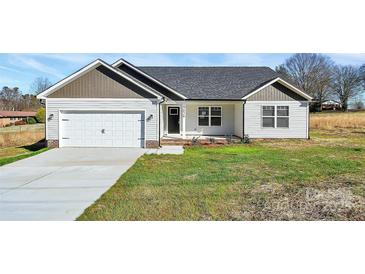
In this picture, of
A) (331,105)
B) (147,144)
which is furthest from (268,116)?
(331,105)

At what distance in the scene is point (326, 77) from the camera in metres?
28.3

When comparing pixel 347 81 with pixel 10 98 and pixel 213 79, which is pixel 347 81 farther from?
pixel 10 98

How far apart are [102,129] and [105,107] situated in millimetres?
1108

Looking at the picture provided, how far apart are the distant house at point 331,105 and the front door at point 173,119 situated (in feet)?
79.5

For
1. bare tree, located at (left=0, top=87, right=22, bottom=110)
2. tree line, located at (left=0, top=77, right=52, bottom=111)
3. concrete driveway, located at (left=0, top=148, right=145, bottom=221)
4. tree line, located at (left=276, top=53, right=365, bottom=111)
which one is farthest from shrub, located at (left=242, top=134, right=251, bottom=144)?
bare tree, located at (left=0, top=87, right=22, bottom=110)

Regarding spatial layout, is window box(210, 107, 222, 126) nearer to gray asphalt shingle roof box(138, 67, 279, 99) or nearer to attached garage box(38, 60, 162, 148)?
gray asphalt shingle roof box(138, 67, 279, 99)

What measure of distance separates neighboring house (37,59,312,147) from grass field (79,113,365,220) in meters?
4.06

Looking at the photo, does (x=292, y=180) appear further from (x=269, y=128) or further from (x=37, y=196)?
(x=269, y=128)

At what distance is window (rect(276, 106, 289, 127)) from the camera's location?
16516 mm

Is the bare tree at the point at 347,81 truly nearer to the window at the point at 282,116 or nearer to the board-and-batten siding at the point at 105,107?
the window at the point at 282,116
